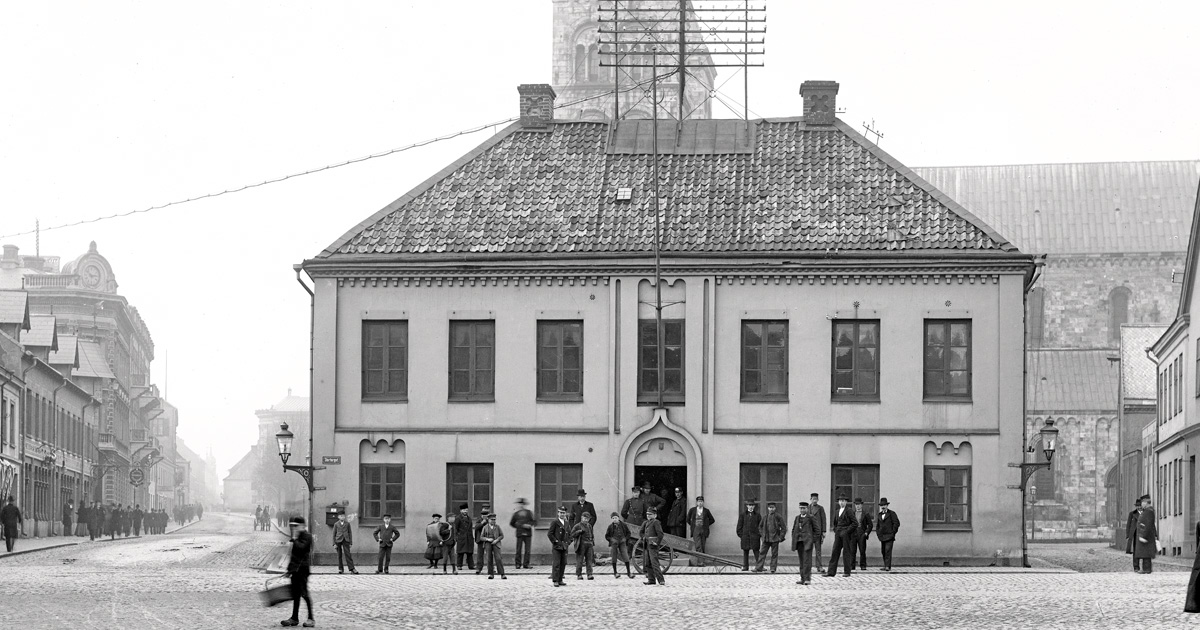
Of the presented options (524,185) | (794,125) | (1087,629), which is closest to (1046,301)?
(794,125)

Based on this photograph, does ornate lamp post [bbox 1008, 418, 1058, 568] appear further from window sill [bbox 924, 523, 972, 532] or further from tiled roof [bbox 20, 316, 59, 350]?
tiled roof [bbox 20, 316, 59, 350]

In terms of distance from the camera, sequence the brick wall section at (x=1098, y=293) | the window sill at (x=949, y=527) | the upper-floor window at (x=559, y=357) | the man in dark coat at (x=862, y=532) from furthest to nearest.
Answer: the brick wall section at (x=1098, y=293) → the upper-floor window at (x=559, y=357) → the window sill at (x=949, y=527) → the man in dark coat at (x=862, y=532)

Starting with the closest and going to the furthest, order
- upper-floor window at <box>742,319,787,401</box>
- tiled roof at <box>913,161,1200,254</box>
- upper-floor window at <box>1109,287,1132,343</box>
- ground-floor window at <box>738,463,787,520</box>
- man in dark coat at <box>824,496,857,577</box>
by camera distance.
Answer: man in dark coat at <box>824,496,857,577</box>, ground-floor window at <box>738,463,787,520</box>, upper-floor window at <box>742,319,787,401</box>, tiled roof at <box>913,161,1200,254</box>, upper-floor window at <box>1109,287,1132,343</box>

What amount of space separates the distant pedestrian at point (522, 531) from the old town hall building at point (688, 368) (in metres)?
2.27

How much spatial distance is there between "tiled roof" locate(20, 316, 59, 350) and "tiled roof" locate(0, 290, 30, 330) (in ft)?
12.5

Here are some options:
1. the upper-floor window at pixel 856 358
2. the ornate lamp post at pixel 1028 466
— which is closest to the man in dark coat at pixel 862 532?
the upper-floor window at pixel 856 358

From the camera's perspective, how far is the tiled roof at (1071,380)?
71188mm

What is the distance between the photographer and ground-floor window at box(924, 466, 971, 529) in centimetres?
3488

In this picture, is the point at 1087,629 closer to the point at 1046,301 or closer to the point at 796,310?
the point at 796,310

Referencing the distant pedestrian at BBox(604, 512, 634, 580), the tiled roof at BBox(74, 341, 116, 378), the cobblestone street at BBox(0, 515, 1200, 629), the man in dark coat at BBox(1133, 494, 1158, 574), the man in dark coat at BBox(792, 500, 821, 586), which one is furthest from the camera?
the tiled roof at BBox(74, 341, 116, 378)

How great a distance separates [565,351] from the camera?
3584cm

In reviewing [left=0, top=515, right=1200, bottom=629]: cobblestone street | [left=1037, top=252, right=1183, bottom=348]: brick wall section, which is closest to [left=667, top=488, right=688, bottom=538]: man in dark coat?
[left=0, top=515, right=1200, bottom=629]: cobblestone street

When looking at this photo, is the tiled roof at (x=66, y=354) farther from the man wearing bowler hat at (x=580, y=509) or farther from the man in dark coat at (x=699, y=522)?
the man wearing bowler hat at (x=580, y=509)

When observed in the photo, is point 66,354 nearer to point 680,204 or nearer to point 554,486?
point 554,486
